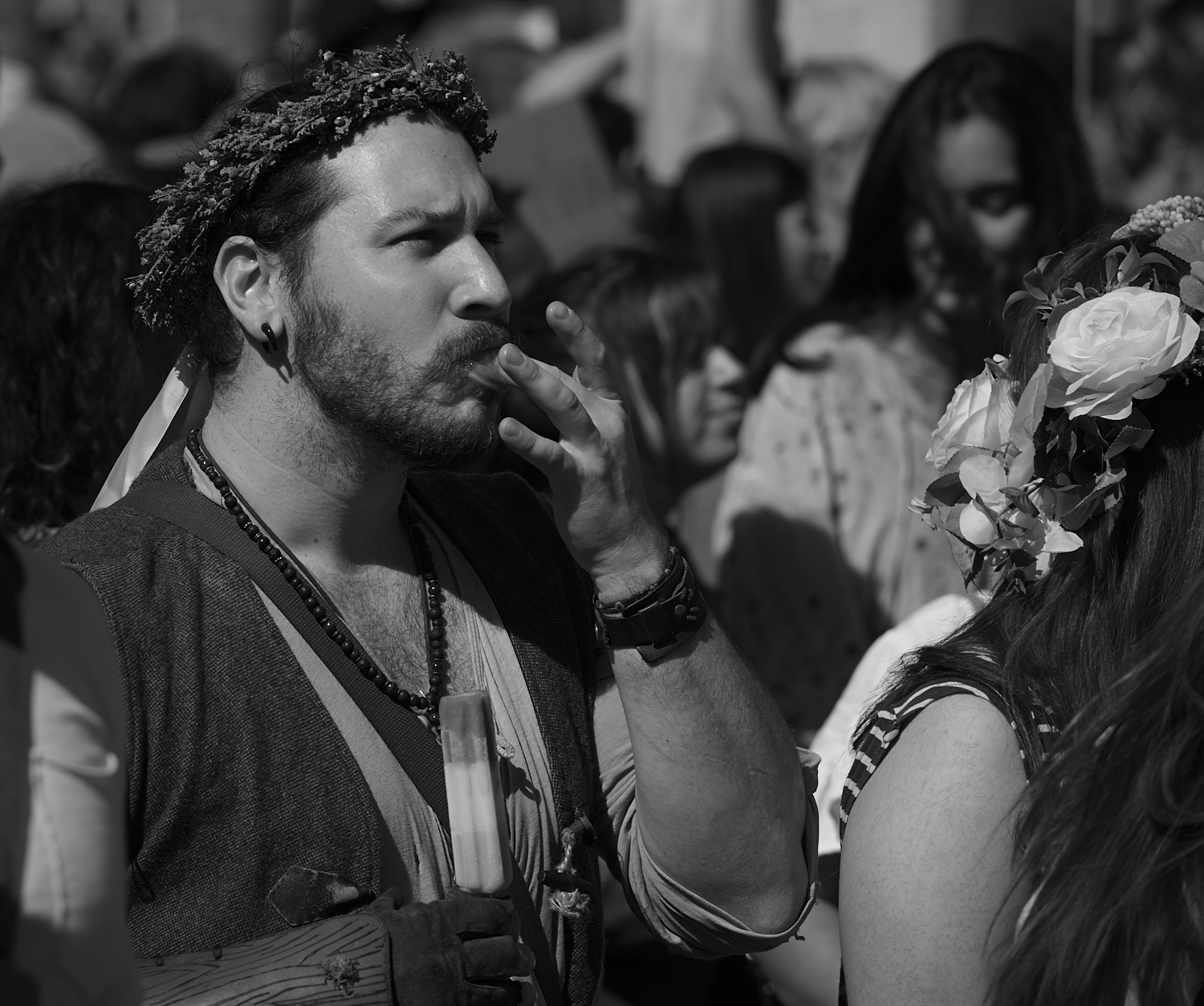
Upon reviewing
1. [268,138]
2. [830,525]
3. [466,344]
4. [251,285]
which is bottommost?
[830,525]

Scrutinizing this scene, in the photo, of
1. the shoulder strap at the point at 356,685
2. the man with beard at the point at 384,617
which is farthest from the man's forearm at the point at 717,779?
the shoulder strap at the point at 356,685

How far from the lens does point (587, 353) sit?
6.78ft

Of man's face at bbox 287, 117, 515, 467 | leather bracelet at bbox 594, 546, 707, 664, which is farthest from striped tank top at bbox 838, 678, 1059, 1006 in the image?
man's face at bbox 287, 117, 515, 467

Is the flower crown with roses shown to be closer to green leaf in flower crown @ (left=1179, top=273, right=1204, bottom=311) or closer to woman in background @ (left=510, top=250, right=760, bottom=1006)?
green leaf in flower crown @ (left=1179, top=273, right=1204, bottom=311)

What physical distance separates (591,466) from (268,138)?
0.68m

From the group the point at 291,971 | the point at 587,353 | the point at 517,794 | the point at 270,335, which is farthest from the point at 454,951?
the point at 270,335

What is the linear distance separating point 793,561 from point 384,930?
199cm

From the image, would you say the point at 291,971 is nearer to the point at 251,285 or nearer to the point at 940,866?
the point at 940,866

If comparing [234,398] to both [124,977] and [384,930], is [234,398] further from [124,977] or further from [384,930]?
[124,977]

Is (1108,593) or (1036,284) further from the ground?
(1036,284)

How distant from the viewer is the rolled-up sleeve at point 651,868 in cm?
216

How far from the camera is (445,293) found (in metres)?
2.12

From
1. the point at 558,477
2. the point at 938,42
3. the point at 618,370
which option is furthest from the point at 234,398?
the point at 938,42

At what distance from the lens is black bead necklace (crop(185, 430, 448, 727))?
2082mm
